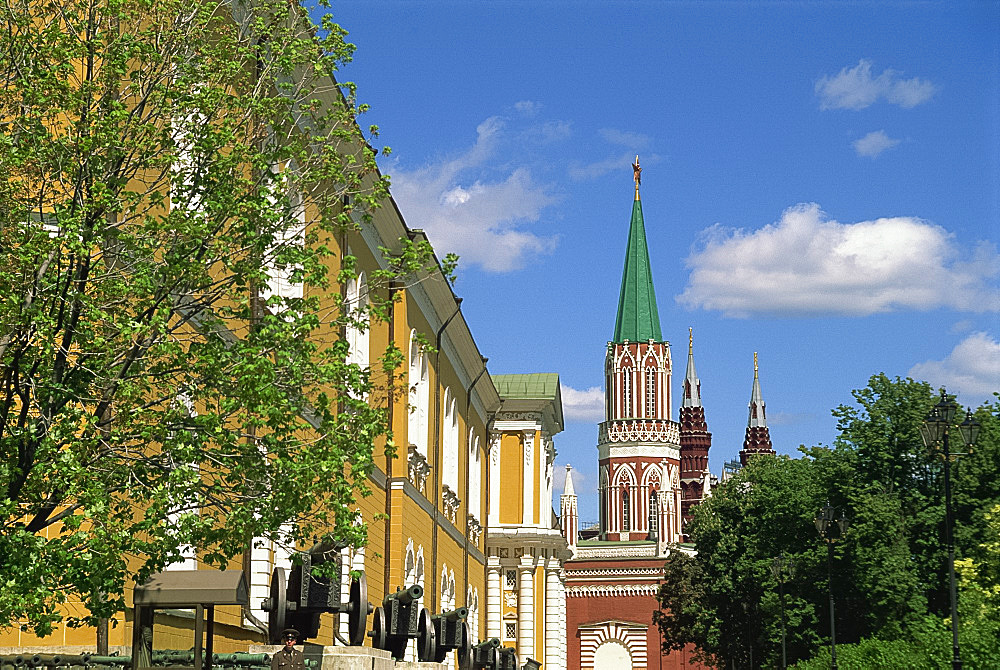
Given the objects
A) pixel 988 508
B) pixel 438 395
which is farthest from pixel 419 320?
pixel 988 508

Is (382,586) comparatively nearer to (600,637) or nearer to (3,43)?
(3,43)

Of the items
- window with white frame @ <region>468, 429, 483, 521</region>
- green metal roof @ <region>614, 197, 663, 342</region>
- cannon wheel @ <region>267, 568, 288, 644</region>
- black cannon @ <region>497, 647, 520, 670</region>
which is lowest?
black cannon @ <region>497, 647, 520, 670</region>

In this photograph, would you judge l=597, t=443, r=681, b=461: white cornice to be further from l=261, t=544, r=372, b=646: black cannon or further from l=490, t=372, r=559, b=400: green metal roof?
l=261, t=544, r=372, b=646: black cannon

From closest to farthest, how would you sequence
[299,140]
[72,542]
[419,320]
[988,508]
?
[72,542] < [299,140] < [419,320] < [988,508]

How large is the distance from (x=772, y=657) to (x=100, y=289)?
147ft

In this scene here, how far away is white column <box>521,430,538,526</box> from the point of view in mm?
55500

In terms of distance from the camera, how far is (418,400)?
3412 cm

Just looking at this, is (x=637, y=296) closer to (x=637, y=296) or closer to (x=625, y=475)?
(x=637, y=296)

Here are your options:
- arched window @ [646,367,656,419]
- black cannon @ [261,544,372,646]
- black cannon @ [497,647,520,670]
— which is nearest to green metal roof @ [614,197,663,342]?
arched window @ [646,367,656,419]

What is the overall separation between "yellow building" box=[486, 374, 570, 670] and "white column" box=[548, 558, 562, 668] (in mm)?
811

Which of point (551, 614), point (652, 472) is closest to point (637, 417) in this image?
point (652, 472)

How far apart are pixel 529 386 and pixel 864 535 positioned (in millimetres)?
18707

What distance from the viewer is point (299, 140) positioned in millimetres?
13312

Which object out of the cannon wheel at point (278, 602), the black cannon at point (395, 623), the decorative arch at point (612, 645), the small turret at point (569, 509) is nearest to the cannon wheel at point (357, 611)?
the cannon wheel at point (278, 602)
